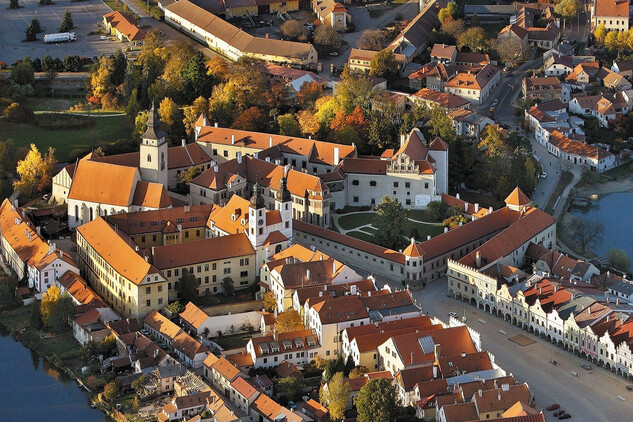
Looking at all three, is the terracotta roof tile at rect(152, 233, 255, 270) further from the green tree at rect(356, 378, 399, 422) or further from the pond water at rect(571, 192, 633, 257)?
the pond water at rect(571, 192, 633, 257)

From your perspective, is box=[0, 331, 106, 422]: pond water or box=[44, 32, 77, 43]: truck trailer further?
box=[44, 32, 77, 43]: truck trailer

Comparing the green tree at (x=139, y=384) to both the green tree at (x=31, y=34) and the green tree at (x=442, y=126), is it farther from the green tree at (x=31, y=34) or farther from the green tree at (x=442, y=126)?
the green tree at (x=31, y=34)

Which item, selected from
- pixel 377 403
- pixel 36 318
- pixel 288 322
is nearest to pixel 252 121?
pixel 36 318

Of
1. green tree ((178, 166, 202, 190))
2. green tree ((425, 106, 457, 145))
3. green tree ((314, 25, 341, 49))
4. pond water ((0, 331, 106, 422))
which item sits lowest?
pond water ((0, 331, 106, 422))

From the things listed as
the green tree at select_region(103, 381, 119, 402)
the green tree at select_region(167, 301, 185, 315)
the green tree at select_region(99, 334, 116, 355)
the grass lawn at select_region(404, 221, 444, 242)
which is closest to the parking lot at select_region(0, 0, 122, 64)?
the grass lawn at select_region(404, 221, 444, 242)

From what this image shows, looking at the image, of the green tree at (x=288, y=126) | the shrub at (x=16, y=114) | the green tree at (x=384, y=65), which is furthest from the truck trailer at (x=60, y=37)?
the green tree at (x=288, y=126)

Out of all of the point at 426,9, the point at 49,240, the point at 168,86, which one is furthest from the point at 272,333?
the point at 426,9
